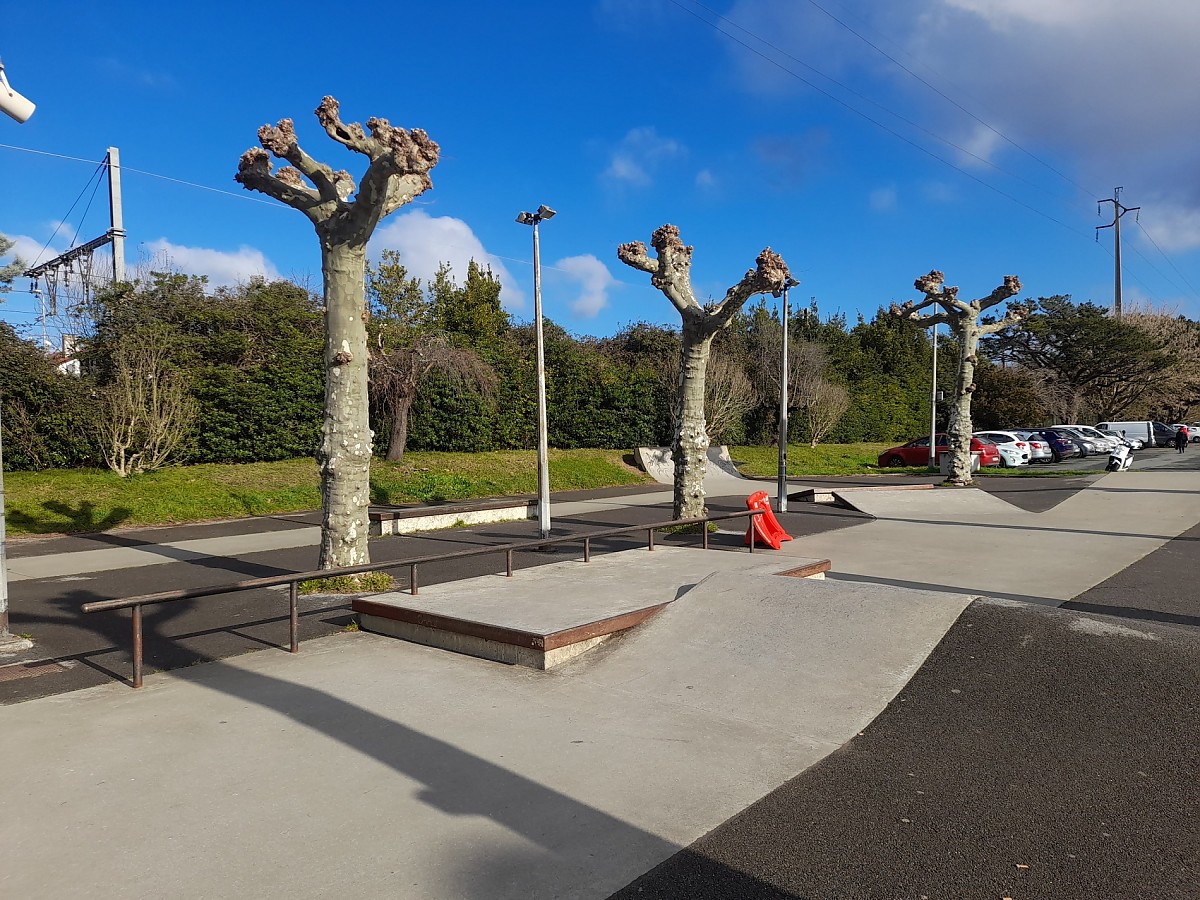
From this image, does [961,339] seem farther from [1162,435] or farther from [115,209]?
[1162,435]

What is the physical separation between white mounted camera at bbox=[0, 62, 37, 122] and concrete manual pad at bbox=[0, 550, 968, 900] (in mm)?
4686

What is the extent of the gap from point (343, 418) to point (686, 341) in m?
6.61

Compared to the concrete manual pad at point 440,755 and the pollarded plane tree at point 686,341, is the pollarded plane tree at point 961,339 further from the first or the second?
the concrete manual pad at point 440,755

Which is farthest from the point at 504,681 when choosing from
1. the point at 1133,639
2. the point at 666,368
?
the point at 666,368

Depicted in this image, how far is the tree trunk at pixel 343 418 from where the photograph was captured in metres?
8.73

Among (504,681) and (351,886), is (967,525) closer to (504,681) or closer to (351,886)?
(504,681)

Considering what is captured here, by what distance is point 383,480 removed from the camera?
20.3 metres

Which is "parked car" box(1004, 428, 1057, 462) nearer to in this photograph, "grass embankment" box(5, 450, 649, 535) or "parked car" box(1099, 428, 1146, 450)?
"parked car" box(1099, 428, 1146, 450)

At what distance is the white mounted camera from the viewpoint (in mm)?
6215

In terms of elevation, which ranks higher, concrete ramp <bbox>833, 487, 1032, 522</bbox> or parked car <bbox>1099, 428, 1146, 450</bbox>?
parked car <bbox>1099, 428, 1146, 450</bbox>

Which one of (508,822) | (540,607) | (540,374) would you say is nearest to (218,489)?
(540,374)

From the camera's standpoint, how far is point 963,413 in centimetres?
2180

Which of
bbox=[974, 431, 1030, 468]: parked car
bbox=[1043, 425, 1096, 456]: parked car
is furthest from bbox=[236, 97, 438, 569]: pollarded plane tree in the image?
bbox=[1043, 425, 1096, 456]: parked car

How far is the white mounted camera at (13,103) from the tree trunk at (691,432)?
30.4 feet
